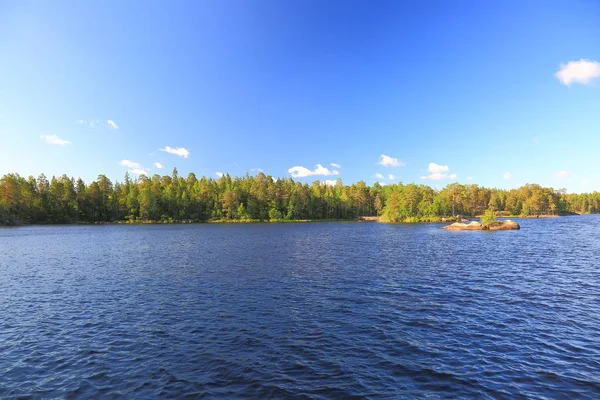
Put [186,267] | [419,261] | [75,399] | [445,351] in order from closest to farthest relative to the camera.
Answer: [75,399]
[445,351]
[186,267]
[419,261]

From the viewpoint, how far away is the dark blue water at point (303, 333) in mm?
14922

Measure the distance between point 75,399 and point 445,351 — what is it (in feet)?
64.8

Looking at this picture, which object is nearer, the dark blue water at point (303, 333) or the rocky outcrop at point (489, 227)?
the dark blue water at point (303, 333)

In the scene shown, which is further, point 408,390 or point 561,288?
point 561,288

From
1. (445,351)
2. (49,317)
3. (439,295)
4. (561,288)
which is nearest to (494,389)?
(445,351)

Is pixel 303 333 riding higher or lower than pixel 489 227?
lower

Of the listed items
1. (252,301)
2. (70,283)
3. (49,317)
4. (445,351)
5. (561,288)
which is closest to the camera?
(445,351)

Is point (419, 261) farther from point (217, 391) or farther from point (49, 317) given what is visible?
point (49, 317)

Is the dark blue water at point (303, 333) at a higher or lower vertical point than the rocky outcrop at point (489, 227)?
lower

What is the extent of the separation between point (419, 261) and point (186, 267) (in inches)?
1448

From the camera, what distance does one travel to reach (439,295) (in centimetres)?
2942

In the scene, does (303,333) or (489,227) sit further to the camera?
(489,227)

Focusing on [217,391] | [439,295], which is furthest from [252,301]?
[439,295]

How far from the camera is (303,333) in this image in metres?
21.1
